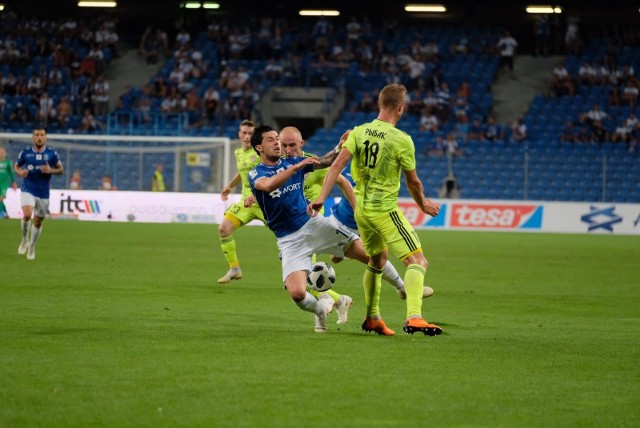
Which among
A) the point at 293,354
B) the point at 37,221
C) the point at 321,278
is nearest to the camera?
the point at 293,354

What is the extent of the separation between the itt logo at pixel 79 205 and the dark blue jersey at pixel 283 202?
2633 centimetres

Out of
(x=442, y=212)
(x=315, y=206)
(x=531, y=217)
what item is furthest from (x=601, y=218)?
(x=315, y=206)

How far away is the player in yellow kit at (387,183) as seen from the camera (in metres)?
10.4

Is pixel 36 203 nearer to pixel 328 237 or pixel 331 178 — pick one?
pixel 328 237

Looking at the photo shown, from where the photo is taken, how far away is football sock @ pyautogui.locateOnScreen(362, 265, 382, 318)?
1077cm

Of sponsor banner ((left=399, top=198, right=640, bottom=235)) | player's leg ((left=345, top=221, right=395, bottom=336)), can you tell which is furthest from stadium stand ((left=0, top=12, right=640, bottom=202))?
player's leg ((left=345, top=221, right=395, bottom=336))

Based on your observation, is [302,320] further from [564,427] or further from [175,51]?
[175,51]

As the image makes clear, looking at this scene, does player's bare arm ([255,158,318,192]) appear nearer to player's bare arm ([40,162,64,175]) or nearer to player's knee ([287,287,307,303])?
player's knee ([287,287,307,303])

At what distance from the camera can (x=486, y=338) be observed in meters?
10.7

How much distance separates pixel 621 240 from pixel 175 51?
75.3 ft

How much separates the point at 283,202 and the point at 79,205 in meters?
26.8

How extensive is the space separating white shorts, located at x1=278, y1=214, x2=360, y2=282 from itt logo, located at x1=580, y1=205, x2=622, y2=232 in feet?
85.3

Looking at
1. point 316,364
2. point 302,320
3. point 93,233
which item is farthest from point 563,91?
point 316,364

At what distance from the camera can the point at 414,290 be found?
10.4 m
